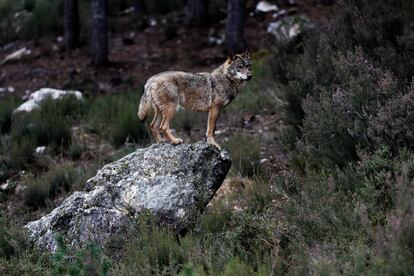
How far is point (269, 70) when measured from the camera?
1252 centimetres

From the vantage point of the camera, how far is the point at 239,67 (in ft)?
22.0

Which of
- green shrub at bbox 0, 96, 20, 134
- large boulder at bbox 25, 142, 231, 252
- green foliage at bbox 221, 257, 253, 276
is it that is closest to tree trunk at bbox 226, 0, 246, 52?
green shrub at bbox 0, 96, 20, 134

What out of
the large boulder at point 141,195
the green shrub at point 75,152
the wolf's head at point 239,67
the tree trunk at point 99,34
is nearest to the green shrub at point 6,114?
the green shrub at point 75,152

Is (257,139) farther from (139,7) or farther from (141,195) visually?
(139,7)

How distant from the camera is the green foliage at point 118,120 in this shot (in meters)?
10.6

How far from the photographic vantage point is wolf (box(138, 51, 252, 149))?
6434mm

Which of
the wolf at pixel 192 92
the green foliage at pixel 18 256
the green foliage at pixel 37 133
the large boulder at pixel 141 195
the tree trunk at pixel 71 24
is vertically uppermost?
the wolf at pixel 192 92

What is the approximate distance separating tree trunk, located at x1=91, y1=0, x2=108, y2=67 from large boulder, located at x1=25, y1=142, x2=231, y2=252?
9299mm

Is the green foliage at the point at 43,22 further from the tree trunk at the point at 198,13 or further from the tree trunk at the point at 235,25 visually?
the tree trunk at the point at 235,25

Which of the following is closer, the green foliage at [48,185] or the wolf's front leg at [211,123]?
the wolf's front leg at [211,123]

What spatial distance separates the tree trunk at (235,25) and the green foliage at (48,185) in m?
6.60

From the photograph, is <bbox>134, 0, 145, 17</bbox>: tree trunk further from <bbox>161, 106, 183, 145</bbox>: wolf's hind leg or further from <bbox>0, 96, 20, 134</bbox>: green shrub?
<bbox>161, 106, 183, 145</bbox>: wolf's hind leg

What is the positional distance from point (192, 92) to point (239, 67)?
0.57 metres

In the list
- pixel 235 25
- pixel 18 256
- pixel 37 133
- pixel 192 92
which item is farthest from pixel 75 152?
pixel 235 25
